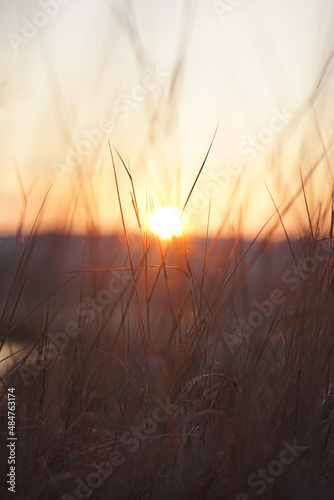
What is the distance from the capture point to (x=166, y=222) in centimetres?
153

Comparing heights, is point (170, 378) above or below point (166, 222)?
below

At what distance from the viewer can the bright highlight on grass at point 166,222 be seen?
151 centimetres

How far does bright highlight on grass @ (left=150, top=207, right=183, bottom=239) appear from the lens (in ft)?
4.96

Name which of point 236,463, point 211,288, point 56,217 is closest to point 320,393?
point 236,463

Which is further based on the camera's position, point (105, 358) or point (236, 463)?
point (105, 358)

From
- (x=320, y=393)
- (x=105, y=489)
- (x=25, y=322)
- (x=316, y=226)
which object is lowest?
(x=105, y=489)

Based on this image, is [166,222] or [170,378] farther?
[166,222]

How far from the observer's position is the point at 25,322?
156cm

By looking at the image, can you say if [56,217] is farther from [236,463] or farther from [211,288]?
[236,463]

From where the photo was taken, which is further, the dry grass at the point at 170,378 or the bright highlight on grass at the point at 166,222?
the bright highlight on grass at the point at 166,222

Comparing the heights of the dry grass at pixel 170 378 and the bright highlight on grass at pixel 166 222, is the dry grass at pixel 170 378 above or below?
below

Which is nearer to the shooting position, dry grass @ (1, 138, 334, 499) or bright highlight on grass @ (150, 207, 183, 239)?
dry grass @ (1, 138, 334, 499)

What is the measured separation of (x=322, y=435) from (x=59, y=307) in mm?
644

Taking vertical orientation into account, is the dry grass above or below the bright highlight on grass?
below
